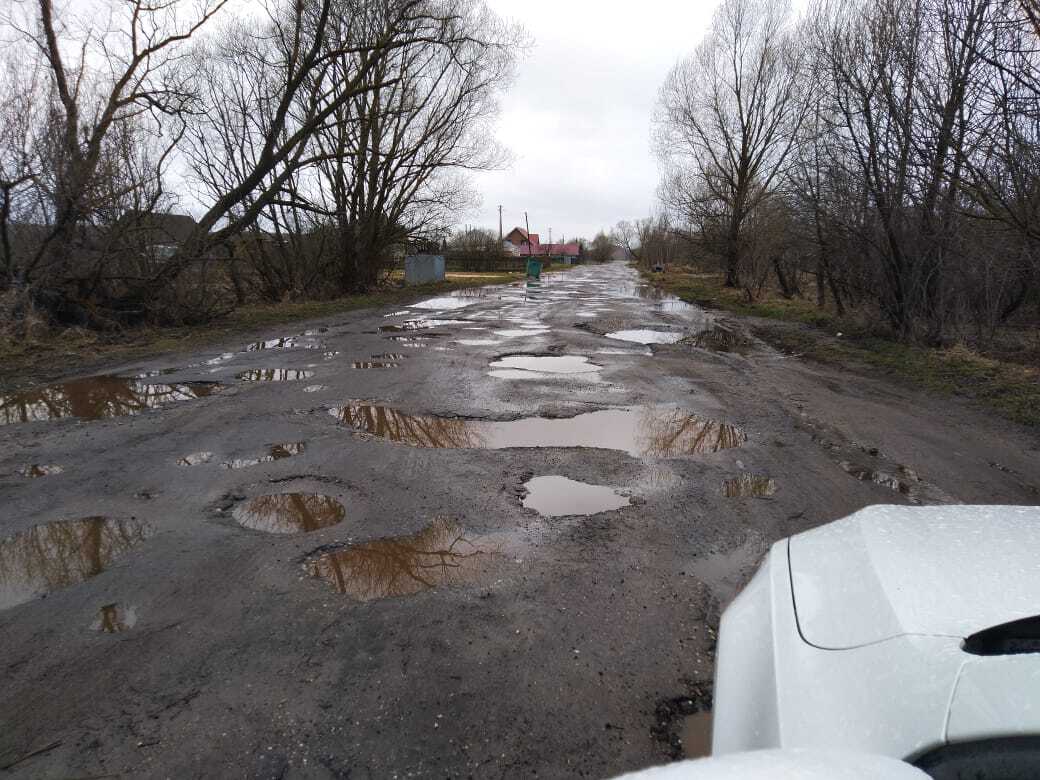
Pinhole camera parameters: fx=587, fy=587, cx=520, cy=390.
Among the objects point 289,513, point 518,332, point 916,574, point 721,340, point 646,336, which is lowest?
point 289,513

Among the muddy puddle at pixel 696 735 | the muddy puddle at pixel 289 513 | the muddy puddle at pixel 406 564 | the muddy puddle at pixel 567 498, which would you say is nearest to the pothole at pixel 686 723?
the muddy puddle at pixel 696 735

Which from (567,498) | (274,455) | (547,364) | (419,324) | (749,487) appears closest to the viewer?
(567,498)

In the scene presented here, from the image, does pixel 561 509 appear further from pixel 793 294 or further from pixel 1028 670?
pixel 793 294

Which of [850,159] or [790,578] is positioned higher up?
[850,159]

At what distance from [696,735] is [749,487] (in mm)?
2619

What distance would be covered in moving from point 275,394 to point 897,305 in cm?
1144

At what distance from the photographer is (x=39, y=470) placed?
15.1ft

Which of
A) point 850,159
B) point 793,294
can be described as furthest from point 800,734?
point 793,294

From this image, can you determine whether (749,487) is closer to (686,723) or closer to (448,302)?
(686,723)

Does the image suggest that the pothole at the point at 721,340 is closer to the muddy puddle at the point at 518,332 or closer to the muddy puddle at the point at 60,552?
the muddy puddle at the point at 518,332

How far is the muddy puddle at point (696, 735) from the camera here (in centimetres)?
203

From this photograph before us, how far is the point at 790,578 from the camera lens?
1.71m

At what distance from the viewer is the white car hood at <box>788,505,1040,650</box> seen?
4.34ft

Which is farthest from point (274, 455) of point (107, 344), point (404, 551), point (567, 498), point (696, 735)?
point (107, 344)
